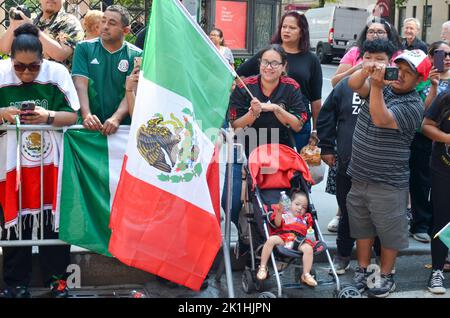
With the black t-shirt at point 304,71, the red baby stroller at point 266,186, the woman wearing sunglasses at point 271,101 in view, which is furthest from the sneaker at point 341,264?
the black t-shirt at point 304,71

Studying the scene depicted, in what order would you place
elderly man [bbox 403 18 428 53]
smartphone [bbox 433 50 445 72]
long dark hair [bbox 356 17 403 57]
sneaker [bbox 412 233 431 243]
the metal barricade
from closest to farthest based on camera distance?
1. the metal barricade
2. smartphone [bbox 433 50 445 72]
3. long dark hair [bbox 356 17 403 57]
4. sneaker [bbox 412 233 431 243]
5. elderly man [bbox 403 18 428 53]

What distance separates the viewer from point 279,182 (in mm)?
5504

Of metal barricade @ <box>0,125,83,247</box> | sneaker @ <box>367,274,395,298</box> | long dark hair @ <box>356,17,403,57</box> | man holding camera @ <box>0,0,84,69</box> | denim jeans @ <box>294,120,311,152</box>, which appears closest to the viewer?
metal barricade @ <box>0,125,83,247</box>

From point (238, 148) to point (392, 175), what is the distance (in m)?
1.19

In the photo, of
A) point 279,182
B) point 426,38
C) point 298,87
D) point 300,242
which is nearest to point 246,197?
point 279,182

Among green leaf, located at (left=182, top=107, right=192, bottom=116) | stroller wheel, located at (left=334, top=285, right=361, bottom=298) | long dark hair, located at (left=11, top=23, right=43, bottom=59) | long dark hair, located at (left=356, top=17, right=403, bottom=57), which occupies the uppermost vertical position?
long dark hair, located at (left=356, top=17, right=403, bottom=57)

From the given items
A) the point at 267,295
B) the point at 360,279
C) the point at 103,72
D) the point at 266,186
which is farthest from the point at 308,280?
the point at 103,72

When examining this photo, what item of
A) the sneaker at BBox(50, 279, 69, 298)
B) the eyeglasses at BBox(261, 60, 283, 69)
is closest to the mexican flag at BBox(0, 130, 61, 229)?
Answer: the sneaker at BBox(50, 279, 69, 298)

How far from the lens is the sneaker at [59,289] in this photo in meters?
5.14

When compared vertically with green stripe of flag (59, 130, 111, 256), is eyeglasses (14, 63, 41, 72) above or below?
above

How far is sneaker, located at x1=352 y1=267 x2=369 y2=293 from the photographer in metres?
5.50

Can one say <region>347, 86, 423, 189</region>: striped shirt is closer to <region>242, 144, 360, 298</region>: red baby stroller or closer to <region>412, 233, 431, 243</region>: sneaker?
<region>242, 144, 360, 298</region>: red baby stroller

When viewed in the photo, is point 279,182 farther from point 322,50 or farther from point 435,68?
point 322,50

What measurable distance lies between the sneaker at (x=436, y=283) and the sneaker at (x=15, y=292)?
122 inches
